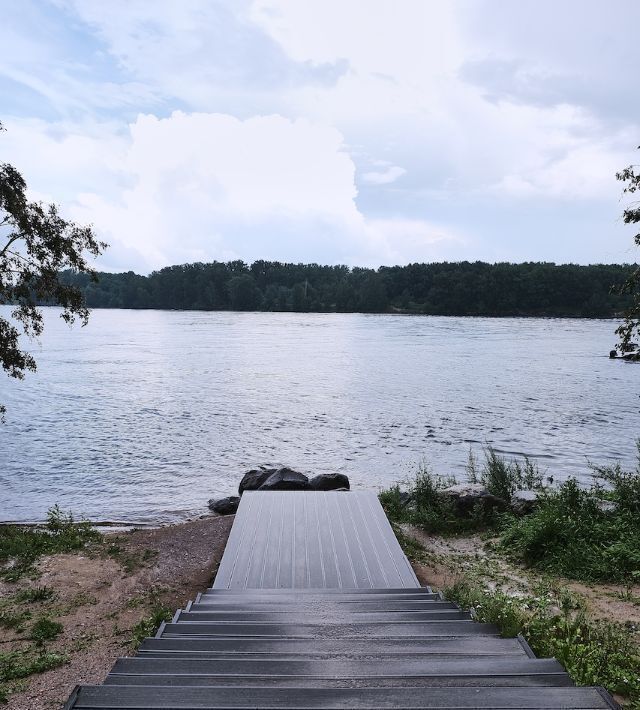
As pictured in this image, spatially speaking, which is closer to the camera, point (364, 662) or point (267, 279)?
point (364, 662)

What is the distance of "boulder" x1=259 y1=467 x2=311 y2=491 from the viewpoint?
1499 centimetres

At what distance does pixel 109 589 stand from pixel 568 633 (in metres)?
6.36

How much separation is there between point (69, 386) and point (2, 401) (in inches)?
235

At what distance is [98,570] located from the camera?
9883mm

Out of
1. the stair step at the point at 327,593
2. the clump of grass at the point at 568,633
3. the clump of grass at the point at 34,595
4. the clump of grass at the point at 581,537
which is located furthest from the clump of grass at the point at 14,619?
the clump of grass at the point at 581,537

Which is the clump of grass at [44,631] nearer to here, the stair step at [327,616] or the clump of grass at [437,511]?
the stair step at [327,616]

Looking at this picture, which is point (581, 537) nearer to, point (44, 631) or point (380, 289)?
point (44, 631)

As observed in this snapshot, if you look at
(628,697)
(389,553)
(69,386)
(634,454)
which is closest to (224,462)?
(389,553)

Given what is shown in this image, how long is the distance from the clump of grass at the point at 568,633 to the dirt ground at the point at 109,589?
405cm

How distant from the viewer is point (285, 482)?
49.5 feet

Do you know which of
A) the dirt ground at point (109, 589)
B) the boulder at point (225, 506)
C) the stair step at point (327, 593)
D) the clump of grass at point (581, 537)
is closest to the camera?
the dirt ground at point (109, 589)

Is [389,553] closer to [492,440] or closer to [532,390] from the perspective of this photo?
[492,440]

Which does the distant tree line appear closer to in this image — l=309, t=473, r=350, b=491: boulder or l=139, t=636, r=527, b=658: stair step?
l=309, t=473, r=350, b=491: boulder

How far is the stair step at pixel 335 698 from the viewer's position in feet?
9.74
